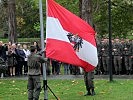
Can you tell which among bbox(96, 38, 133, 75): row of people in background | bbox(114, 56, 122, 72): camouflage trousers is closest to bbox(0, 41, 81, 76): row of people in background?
bbox(96, 38, 133, 75): row of people in background

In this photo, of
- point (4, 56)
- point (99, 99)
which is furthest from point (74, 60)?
point (4, 56)

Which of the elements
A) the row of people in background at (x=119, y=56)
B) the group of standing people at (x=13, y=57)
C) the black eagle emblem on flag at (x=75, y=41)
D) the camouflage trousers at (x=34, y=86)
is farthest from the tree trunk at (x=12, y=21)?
the black eagle emblem on flag at (x=75, y=41)

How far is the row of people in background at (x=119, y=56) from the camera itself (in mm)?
26625

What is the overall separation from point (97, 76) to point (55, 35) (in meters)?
10.8

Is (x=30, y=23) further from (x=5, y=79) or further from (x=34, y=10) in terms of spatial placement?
(x=5, y=79)

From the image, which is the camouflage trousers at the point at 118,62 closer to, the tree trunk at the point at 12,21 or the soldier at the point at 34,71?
the tree trunk at the point at 12,21

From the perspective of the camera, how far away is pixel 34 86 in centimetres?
1627

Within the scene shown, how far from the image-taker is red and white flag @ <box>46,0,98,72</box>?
50.8 ft

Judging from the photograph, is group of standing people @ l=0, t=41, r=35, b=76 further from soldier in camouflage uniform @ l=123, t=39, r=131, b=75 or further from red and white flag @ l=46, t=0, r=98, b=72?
Result: red and white flag @ l=46, t=0, r=98, b=72

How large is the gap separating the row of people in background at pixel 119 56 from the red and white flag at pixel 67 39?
409 inches

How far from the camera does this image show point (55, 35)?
15703 mm

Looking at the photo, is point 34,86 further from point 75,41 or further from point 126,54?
point 126,54

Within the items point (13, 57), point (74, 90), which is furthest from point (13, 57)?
point (74, 90)

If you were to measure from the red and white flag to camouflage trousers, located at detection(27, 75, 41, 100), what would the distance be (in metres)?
1.22
